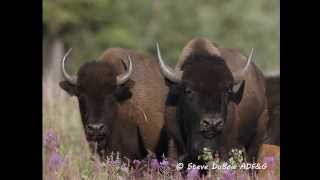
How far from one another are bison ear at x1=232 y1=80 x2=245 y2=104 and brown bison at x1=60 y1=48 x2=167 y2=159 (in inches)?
35.5

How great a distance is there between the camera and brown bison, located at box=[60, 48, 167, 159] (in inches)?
444

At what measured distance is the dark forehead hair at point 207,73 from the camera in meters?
10.9

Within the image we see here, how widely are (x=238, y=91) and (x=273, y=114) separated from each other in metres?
0.94

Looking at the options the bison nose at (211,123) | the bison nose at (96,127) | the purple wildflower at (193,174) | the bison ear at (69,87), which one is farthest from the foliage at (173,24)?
the bison nose at (211,123)

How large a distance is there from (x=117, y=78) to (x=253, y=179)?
2.10 m

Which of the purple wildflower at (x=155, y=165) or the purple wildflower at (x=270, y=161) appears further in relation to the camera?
the purple wildflower at (x=270, y=161)

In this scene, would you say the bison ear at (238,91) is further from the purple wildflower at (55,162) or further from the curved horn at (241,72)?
the purple wildflower at (55,162)

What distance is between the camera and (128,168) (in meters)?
11.4

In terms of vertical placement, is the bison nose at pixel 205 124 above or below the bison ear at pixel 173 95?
below

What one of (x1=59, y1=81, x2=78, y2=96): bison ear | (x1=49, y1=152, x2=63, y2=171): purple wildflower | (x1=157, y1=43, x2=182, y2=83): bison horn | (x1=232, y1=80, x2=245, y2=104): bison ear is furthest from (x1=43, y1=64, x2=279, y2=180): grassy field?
(x1=157, y1=43, x2=182, y2=83): bison horn

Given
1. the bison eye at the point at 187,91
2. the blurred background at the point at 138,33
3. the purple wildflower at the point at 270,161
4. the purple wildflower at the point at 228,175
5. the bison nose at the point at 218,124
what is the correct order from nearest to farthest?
the bison nose at the point at 218,124 → the bison eye at the point at 187,91 → the purple wildflower at the point at 228,175 → the purple wildflower at the point at 270,161 → the blurred background at the point at 138,33

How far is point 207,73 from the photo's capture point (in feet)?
36.1
